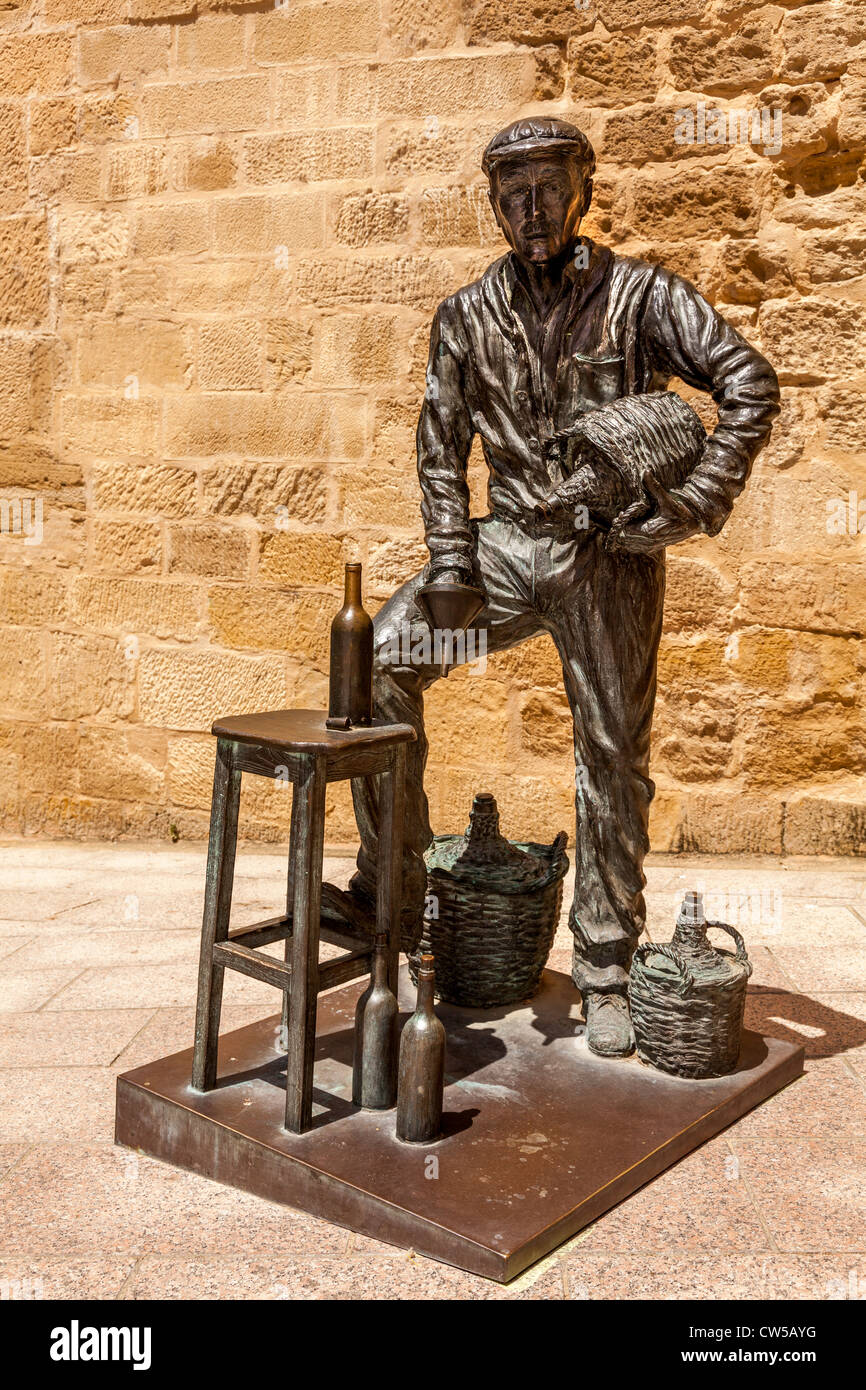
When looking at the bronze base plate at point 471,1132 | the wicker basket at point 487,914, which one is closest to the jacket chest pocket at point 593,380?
the wicker basket at point 487,914

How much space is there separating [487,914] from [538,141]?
6.28 feet

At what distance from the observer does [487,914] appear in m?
3.56

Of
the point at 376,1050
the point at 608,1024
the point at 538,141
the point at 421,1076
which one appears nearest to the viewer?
the point at 421,1076

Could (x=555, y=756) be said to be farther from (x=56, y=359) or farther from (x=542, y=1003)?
(x=56, y=359)

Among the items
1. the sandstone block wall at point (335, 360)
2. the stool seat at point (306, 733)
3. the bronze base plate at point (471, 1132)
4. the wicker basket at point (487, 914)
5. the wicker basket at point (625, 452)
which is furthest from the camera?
the sandstone block wall at point (335, 360)

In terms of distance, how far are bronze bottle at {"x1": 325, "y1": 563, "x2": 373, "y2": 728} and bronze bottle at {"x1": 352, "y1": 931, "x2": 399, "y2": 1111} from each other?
2.00 feet

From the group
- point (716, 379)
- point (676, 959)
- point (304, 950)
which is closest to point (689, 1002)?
point (676, 959)

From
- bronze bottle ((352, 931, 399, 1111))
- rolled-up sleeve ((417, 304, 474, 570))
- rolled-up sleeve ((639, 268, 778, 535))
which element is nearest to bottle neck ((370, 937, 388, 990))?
bronze bottle ((352, 931, 399, 1111))

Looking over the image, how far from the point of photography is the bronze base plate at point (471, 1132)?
8.42 ft

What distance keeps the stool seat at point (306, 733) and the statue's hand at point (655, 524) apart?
69cm

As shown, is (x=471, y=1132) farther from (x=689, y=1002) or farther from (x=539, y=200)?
(x=539, y=200)

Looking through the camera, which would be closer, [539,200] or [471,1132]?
[471,1132]

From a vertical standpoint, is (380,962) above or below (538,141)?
below

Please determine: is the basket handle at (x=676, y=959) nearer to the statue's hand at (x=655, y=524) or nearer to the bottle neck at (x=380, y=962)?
the bottle neck at (x=380, y=962)
